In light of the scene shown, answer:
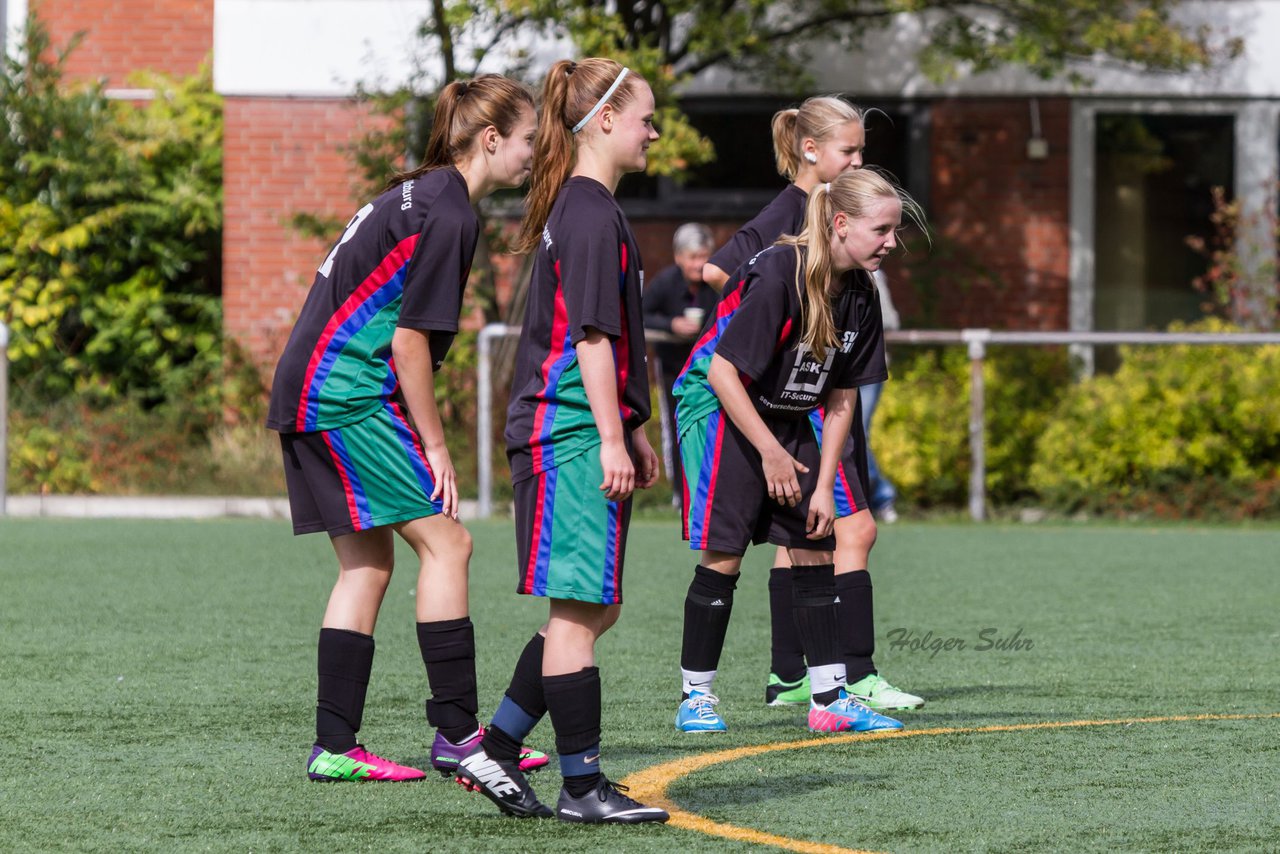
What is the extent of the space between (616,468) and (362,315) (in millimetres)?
844

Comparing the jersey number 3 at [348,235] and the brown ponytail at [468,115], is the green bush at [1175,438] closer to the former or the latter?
the brown ponytail at [468,115]

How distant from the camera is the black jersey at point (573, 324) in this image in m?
4.15

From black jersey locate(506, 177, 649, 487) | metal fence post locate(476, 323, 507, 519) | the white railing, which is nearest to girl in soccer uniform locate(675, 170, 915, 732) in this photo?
black jersey locate(506, 177, 649, 487)

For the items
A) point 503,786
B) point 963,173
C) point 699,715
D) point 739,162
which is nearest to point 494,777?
point 503,786

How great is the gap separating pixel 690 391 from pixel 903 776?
1430 millimetres

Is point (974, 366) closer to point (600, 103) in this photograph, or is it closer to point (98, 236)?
point (98, 236)

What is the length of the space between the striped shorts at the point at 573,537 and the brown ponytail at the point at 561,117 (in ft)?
1.88

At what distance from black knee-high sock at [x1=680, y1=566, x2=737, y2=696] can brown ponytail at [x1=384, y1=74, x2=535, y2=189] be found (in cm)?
161

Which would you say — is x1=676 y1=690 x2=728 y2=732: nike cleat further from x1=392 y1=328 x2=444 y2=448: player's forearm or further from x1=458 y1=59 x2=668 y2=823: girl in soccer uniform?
x1=392 y1=328 x2=444 y2=448: player's forearm

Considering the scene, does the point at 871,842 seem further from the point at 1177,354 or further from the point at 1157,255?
the point at 1157,255

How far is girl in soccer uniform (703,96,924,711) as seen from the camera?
5949 millimetres

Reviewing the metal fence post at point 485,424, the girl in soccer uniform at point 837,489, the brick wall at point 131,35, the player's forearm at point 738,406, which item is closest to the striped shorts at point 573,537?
the player's forearm at point 738,406

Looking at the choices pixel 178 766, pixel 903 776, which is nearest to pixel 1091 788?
pixel 903 776

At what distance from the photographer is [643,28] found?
50.1ft
